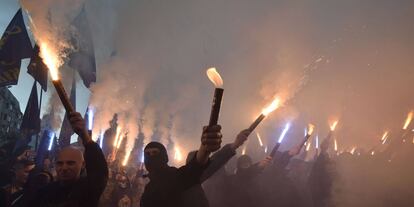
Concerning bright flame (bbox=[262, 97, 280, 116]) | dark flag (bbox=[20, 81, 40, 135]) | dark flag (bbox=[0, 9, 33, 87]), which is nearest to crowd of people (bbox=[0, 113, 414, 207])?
bright flame (bbox=[262, 97, 280, 116])

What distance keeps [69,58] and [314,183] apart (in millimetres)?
9803

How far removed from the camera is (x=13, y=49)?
10.9 meters

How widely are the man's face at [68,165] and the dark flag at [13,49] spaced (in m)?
7.85

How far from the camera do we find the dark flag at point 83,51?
516 inches

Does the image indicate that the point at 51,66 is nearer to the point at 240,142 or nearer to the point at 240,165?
the point at 240,142

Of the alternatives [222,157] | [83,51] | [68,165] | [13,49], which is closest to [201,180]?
[222,157]

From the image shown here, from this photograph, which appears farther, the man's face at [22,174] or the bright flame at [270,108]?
the man's face at [22,174]

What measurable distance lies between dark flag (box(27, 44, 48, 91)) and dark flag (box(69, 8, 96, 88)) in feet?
5.38

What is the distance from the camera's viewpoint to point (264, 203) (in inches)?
339

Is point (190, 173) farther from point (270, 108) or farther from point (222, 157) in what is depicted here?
point (270, 108)

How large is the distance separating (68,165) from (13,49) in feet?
28.3

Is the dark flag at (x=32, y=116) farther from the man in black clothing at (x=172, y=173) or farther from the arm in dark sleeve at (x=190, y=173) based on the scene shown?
the arm in dark sleeve at (x=190, y=173)

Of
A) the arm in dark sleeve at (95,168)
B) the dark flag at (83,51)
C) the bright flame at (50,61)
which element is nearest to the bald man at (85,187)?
the arm in dark sleeve at (95,168)

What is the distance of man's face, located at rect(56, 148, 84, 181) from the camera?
371cm
